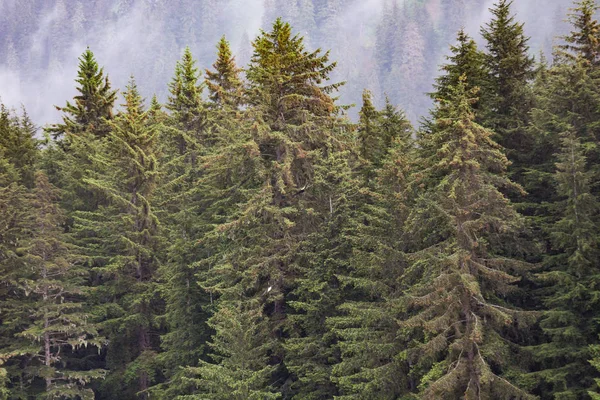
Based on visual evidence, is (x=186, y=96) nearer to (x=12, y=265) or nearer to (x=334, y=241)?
(x=12, y=265)

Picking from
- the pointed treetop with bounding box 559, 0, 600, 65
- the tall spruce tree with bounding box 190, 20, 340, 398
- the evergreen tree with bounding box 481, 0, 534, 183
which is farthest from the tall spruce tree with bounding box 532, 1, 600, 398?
the tall spruce tree with bounding box 190, 20, 340, 398

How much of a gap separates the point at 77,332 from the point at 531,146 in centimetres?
2290

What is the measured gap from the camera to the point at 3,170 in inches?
1121

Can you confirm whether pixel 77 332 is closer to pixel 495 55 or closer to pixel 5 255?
pixel 5 255

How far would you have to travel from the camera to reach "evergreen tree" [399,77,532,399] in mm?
12727

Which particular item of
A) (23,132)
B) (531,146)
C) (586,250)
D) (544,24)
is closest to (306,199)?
(531,146)

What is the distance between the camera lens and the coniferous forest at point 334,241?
1359cm

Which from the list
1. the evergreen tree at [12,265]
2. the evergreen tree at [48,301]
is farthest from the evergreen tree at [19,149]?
the evergreen tree at [48,301]

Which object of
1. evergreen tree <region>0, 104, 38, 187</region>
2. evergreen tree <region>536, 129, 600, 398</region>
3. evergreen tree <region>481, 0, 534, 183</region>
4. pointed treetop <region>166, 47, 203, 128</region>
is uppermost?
pointed treetop <region>166, 47, 203, 128</region>

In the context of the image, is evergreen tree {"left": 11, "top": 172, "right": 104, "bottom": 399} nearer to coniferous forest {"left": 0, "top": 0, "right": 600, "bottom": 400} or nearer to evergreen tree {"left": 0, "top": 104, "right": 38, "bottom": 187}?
coniferous forest {"left": 0, "top": 0, "right": 600, "bottom": 400}

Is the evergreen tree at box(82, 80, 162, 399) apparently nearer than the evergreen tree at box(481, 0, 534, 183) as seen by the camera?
No

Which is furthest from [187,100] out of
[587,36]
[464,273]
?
[464,273]

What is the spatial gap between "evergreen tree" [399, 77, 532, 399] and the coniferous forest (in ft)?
0.25

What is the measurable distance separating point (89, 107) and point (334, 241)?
2379 centimetres
